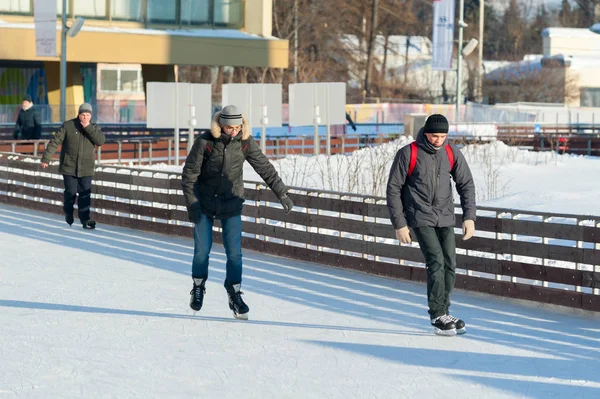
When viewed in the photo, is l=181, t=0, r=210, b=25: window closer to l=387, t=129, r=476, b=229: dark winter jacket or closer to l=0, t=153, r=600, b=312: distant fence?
l=0, t=153, r=600, b=312: distant fence

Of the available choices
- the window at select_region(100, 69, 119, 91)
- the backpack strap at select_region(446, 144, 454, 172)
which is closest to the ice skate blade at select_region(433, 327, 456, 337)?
the backpack strap at select_region(446, 144, 454, 172)

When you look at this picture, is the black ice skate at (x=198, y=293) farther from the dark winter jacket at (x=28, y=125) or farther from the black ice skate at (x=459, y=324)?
the dark winter jacket at (x=28, y=125)

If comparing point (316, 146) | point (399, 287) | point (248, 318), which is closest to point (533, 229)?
point (399, 287)

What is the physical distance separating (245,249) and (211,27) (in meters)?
42.0

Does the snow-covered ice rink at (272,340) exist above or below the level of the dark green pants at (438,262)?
below

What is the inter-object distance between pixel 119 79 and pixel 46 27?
70.9 feet

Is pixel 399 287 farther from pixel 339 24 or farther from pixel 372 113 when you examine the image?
pixel 339 24

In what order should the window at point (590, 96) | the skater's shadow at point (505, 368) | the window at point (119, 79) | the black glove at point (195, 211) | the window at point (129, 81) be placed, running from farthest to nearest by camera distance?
the window at point (590, 96) < the window at point (129, 81) < the window at point (119, 79) < the black glove at point (195, 211) < the skater's shadow at point (505, 368)

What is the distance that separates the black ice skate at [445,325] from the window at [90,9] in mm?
45034

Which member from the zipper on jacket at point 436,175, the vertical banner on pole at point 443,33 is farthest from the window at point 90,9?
the zipper on jacket at point 436,175

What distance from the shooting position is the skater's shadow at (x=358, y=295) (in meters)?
9.48

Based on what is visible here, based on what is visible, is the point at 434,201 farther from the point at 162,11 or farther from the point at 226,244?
the point at 162,11

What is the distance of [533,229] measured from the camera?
35.7 ft

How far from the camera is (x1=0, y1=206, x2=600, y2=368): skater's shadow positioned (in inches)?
373
